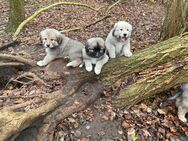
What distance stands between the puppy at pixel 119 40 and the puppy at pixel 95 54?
27cm

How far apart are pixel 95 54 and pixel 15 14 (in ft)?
20.3

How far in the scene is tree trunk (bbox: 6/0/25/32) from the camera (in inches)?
463

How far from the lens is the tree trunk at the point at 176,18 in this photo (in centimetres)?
Result: 884

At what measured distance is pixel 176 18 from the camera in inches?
351

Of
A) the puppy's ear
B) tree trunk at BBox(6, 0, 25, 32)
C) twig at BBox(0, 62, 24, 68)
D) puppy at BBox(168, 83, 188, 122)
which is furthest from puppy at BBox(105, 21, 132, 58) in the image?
tree trunk at BBox(6, 0, 25, 32)

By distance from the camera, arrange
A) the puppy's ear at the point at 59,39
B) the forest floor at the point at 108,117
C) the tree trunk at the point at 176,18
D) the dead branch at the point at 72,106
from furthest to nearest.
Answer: the tree trunk at the point at 176,18 → the puppy's ear at the point at 59,39 → the forest floor at the point at 108,117 → the dead branch at the point at 72,106

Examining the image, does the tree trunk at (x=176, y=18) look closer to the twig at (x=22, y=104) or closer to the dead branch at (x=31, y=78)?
the dead branch at (x=31, y=78)

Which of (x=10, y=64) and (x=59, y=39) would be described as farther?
(x=10, y=64)

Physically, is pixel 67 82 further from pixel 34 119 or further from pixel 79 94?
pixel 34 119

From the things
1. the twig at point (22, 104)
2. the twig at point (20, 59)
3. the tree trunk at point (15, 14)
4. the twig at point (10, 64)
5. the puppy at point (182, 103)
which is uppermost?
the twig at point (22, 104)

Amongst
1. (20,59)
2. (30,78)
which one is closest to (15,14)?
(20,59)

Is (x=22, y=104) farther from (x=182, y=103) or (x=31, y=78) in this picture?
(x=182, y=103)

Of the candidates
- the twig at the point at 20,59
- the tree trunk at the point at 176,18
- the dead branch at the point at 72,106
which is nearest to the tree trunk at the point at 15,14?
the twig at the point at 20,59

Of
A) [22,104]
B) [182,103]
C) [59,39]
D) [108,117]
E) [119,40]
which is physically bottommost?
[182,103]
